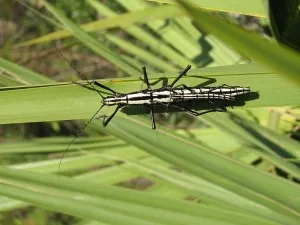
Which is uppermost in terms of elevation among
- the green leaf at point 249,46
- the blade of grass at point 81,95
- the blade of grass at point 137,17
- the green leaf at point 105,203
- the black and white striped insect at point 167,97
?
the green leaf at point 249,46

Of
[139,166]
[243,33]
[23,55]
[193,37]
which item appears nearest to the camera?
[243,33]

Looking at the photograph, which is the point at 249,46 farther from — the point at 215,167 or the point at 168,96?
the point at 168,96

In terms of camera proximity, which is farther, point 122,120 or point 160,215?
point 122,120

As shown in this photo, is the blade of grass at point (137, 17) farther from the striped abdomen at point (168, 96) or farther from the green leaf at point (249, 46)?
the green leaf at point (249, 46)

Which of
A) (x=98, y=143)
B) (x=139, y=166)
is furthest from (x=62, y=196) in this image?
(x=98, y=143)

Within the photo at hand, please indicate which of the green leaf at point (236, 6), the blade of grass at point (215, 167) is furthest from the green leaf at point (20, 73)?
the green leaf at point (236, 6)

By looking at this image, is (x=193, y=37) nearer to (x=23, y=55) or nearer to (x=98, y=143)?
(x=98, y=143)

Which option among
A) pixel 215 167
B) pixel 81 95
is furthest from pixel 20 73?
pixel 215 167

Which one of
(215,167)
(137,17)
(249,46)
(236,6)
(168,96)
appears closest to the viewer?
(249,46)

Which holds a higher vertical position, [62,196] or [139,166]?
[62,196]
